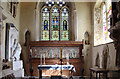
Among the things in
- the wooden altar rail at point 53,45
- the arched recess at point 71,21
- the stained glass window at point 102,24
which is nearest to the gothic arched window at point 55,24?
the arched recess at point 71,21

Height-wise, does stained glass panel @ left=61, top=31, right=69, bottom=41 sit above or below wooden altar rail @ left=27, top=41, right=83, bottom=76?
above

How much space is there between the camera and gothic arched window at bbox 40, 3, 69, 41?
1112 cm

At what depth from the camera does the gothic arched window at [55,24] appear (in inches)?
438

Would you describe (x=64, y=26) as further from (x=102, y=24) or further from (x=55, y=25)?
(x=102, y=24)

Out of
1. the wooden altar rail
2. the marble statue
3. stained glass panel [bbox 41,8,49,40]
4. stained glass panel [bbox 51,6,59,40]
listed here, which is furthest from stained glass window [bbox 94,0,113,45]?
the marble statue

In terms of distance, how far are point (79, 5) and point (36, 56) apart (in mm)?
3991

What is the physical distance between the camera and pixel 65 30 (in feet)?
36.7

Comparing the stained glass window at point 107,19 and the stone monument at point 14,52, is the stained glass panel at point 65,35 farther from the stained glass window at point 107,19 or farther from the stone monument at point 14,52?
the stone monument at point 14,52

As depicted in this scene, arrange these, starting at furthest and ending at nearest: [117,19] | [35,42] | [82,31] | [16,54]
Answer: [82,31]
[35,42]
[16,54]
[117,19]

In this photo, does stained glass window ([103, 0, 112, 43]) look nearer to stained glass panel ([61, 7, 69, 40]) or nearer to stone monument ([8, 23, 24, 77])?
stained glass panel ([61, 7, 69, 40])

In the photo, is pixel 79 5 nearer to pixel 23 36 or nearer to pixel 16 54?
pixel 23 36

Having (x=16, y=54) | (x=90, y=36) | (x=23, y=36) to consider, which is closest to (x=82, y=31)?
(x=90, y=36)

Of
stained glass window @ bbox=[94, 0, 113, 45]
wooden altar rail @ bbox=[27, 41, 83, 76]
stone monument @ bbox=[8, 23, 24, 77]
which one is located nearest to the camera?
stone monument @ bbox=[8, 23, 24, 77]

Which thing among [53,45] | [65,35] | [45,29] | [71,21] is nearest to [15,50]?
[53,45]
